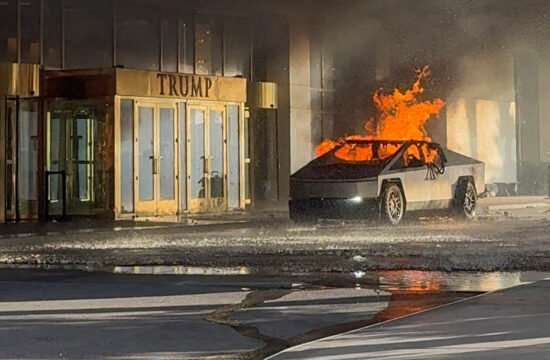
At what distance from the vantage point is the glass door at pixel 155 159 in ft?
79.9

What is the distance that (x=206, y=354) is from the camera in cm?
698

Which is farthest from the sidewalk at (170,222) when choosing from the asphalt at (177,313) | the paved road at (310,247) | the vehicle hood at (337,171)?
the asphalt at (177,313)

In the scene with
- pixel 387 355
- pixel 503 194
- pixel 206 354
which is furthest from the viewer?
pixel 503 194

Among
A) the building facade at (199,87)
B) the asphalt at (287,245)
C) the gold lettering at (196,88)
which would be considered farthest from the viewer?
the gold lettering at (196,88)

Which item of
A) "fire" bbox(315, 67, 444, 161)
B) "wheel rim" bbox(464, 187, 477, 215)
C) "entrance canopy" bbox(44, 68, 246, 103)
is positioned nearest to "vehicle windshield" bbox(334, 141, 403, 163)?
"fire" bbox(315, 67, 444, 161)

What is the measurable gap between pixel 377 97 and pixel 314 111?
223 cm

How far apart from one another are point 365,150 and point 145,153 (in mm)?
6197

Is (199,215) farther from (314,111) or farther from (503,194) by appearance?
(503,194)

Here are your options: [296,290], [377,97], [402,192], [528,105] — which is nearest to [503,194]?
[528,105]

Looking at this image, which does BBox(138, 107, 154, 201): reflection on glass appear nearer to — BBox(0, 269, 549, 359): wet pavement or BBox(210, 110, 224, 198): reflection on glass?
BBox(210, 110, 224, 198): reflection on glass

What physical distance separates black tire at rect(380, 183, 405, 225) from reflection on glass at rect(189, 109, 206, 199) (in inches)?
282

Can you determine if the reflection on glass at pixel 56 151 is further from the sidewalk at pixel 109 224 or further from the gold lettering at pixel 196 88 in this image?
the gold lettering at pixel 196 88

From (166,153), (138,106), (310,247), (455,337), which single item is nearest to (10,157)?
(138,106)

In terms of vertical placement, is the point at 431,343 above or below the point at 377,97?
below
